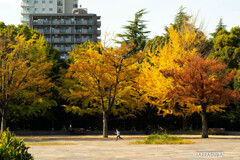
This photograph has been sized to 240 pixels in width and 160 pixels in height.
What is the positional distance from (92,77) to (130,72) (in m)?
4.18

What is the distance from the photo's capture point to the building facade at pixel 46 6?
121000mm

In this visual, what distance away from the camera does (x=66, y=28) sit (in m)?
100

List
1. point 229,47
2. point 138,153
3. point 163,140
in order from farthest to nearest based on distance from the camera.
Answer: point 229,47 < point 163,140 < point 138,153

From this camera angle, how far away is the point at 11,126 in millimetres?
43438

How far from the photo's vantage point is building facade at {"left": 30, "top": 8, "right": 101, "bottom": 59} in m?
98.1

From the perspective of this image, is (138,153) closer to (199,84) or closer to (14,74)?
(199,84)

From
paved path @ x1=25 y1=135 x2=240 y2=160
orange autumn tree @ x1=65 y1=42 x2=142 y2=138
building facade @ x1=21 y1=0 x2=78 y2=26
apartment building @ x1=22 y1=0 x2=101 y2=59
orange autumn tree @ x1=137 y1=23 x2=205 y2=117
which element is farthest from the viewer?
building facade @ x1=21 y1=0 x2=78 y2=26

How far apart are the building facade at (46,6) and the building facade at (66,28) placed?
70.7 ft

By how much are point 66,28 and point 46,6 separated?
27219 mm

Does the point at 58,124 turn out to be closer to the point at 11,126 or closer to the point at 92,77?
the point at 11,126

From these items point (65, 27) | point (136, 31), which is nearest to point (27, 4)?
point (65, 27)

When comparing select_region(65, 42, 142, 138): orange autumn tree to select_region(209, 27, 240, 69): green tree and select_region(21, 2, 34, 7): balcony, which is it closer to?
select_region(209, 27, 240, 69): green tree

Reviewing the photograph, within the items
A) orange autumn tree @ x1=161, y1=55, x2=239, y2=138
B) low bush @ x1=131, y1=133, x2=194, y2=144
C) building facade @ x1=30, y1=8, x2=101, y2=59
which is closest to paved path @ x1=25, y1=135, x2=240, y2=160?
low bush @ x1=131, y1=133, x2=194, y2=144

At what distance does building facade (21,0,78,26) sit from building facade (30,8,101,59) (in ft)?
70.7
